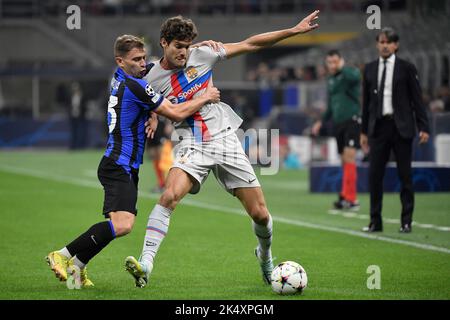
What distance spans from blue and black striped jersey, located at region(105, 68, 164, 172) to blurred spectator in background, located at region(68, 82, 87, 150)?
2764 cm

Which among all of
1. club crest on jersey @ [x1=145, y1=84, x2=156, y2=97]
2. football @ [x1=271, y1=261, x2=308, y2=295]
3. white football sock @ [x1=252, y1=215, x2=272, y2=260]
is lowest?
football @ [x1=271, y1=261, x2=308, y2=295]

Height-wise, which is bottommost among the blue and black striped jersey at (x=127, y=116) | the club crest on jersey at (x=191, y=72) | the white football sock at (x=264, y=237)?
the white football sock at (x=264, y=237)

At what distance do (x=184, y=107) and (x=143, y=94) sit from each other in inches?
13.5

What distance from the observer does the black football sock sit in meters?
8.83

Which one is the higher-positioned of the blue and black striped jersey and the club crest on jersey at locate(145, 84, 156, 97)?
the club crest on jersey at locate(145, 84, 156, 97)

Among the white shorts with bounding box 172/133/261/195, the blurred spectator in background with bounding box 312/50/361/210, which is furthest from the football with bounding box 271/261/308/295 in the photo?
the blurred spectator in background with bounding box 312/50/361/210

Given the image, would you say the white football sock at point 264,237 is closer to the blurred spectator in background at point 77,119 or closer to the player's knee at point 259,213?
the player's knee at point 259,213

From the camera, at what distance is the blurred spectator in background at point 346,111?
16531 millimetres

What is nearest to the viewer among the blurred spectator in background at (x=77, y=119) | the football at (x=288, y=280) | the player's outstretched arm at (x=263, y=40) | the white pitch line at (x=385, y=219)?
the football at (x=288, y=280)

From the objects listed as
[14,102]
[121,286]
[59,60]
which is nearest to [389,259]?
[121,286]

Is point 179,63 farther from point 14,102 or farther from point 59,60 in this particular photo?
point 59,60

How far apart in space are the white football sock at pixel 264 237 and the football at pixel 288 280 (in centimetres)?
51

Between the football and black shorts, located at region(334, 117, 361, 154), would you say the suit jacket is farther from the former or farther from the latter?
the football

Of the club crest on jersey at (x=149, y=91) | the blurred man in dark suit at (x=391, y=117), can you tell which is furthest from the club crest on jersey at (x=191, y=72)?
the blurred man in dark suit at (x=391, y=117)
